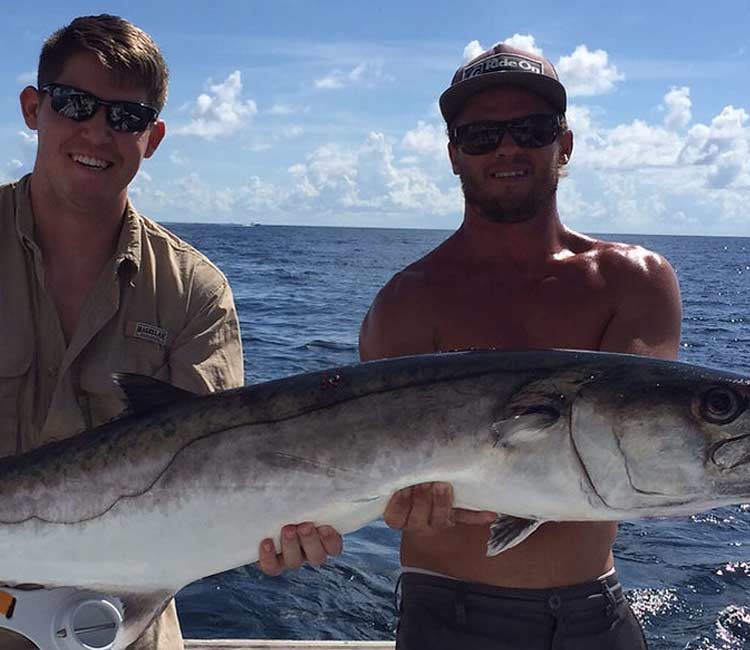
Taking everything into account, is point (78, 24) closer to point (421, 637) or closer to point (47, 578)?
point (47, 578)

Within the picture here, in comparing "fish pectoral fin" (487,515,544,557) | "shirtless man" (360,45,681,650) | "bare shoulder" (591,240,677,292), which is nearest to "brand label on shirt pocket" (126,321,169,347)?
"shirtless man" (360,45,681,650)

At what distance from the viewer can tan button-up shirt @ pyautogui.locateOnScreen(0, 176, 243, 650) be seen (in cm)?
351

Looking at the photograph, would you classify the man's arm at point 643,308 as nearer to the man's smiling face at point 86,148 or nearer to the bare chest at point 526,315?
the bare chest at point 526,315

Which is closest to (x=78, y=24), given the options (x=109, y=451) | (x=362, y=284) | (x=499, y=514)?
(x=109, y=451)

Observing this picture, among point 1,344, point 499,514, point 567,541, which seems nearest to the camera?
point 499,514

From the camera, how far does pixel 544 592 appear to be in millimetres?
3758

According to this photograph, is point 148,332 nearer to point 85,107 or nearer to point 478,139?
point 85,107

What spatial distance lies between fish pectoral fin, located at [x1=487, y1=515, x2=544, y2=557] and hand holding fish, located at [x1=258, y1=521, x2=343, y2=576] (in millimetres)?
558

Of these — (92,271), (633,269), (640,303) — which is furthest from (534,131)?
(92,271)

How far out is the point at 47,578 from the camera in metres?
3.37

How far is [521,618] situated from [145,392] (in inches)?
71.1

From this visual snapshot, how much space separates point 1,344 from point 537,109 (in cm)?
257

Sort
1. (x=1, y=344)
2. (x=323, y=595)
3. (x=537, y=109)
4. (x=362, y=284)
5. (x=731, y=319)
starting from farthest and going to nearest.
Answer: (x=362, y=284) < (x=731, y=319) < (x=323, y=595) < (x=537, y=109) < (x=1, y=344)

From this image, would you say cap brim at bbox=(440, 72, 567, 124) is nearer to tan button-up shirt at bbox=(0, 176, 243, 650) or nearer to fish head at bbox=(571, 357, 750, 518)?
tan button-up shirt at bbox=(0, 176, 243, 650)
